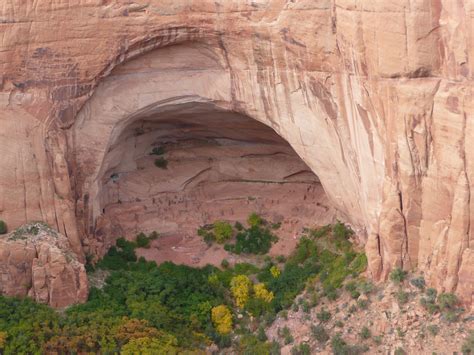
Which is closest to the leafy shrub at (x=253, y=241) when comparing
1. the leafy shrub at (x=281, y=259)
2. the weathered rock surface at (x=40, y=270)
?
the leafy shrub at (x=281, y=259)

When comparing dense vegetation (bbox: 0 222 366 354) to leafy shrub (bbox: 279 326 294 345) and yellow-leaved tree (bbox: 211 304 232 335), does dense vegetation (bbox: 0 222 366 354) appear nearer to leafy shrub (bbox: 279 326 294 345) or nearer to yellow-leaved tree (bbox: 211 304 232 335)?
yellow-leaved tree (bbox: 211 304 232 335)

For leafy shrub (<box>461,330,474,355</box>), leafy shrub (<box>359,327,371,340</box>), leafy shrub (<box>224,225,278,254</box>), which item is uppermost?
leafy shrub (<box>224,225,278,254</box>)

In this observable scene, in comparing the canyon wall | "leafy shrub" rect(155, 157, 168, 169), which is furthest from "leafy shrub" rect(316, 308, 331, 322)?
"leafy shrub" rect(155, 157, 168, 169)

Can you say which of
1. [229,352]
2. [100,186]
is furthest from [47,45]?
[229,352]

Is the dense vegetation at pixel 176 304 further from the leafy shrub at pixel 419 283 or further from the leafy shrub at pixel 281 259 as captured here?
the leafy shrub at pixel 419 283

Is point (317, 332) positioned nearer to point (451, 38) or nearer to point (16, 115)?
point (451, 38)

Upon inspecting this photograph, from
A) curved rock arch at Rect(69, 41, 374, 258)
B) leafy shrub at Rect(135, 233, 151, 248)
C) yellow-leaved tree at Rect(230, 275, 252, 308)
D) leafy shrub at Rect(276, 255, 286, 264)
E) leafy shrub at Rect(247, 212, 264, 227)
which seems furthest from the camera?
leafy shrub at Rect(247, 212, 264, 227)
